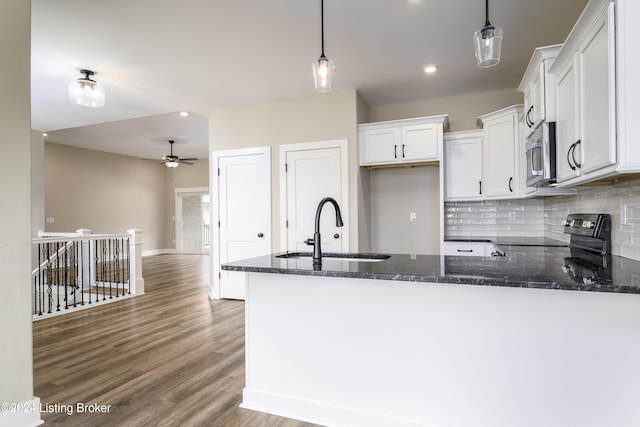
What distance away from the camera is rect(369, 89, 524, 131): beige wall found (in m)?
4.27

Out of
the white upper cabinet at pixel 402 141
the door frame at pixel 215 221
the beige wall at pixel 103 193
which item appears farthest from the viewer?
the beige wall at pixel 103 193

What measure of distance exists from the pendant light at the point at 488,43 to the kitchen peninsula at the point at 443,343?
1045mm

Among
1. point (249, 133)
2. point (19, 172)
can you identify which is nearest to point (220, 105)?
point (249, 133)

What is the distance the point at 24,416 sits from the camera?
1.96 m

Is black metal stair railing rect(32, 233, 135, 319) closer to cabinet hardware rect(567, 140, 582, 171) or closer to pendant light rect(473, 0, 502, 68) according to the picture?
pendant light rect(473, 0, 502, 68)

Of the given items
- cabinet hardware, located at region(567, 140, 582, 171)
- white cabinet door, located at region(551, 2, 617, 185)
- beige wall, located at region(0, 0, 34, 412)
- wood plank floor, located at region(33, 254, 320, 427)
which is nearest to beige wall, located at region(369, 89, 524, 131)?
white cabinet door, located at region(551, 2, 617, 185)

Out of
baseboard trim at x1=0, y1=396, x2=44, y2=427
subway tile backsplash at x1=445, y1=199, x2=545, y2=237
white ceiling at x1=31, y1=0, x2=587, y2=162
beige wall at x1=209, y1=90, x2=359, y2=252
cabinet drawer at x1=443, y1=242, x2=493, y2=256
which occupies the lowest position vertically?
baseboard trim at x1=0, y1=396, x2=44, y2=427

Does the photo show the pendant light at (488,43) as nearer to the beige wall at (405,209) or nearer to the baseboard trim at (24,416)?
the beige wall at (405,209)

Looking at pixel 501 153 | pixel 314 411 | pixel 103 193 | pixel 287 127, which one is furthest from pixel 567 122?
pixel 103 193

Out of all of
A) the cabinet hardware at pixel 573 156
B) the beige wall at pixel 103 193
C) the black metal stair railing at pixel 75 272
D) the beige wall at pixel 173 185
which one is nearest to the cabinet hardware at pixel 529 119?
the cabinet hardware at pixel 573 156

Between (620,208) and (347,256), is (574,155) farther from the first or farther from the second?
(347,256)

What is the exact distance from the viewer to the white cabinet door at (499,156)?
145 inches

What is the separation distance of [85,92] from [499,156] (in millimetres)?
4259

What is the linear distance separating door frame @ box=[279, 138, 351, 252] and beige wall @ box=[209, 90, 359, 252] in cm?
5
